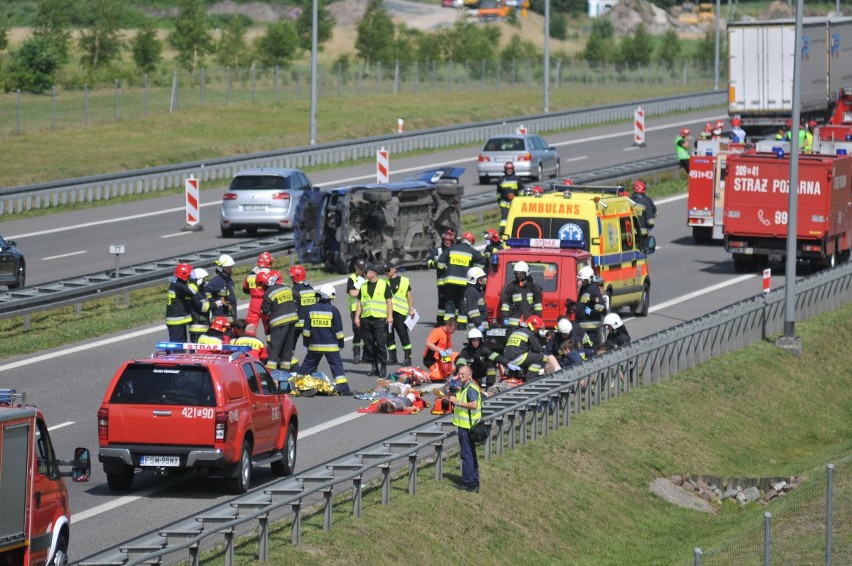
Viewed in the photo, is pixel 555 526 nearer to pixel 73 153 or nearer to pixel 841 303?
pixel 841 303

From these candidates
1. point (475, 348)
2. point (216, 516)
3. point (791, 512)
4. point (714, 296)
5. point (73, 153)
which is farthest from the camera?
point (73, 153)

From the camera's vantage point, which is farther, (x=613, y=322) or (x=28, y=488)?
(x=613, y=322)

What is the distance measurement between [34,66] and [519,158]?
106 feet

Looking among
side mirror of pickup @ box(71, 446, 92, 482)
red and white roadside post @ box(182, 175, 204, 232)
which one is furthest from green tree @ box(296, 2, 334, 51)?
side mirror of pickup @ box(71, 446, 92, 482)

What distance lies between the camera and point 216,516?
1519 cm

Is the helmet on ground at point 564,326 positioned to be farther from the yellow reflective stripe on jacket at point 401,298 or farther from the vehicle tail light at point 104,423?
the vehicle tail light at point 104,423

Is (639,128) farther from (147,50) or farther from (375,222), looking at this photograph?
(375,222)

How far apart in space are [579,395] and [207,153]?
36667mm

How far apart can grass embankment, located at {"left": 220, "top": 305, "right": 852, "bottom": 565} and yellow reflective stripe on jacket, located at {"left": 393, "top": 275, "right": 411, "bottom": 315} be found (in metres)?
3.63

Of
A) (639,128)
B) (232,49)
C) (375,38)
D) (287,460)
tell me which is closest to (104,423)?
(287,460)

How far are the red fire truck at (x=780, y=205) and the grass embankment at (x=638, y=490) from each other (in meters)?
6.28

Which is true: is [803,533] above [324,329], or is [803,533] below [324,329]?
below

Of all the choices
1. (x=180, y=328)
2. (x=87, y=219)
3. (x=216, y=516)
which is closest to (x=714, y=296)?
(x=180, y=328)

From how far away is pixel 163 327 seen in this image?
97.1ft
